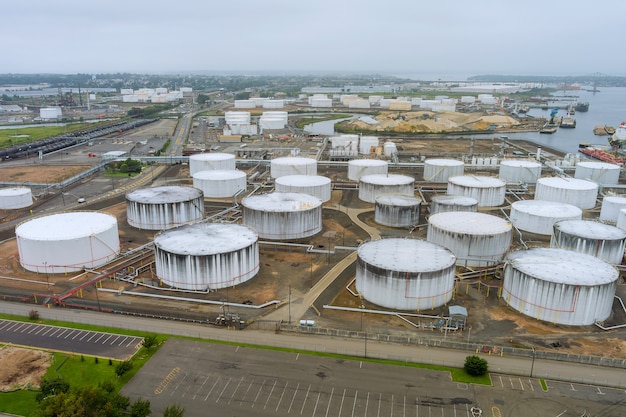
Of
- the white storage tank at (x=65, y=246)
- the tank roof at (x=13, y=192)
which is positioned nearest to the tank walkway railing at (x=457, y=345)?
the white storage tank at (x=65, y=246)

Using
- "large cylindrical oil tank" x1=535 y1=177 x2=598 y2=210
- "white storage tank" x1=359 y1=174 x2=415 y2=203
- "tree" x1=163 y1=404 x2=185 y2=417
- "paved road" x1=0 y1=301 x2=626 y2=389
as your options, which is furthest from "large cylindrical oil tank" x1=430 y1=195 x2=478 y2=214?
"tree" x1=163 y1=404 x2=185 y2=417

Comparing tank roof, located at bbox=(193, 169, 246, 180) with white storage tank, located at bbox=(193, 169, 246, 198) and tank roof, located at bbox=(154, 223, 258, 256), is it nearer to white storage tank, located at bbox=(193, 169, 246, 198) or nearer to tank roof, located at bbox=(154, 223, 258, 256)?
white storage tank, located at bbox=(193, 169, 246, 198)

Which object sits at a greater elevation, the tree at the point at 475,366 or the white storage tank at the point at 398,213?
the white storage tank at the point at 398,213

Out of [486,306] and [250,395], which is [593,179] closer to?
[486,306]

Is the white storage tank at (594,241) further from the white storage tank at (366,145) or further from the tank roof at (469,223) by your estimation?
the white storage tank at (366,145)

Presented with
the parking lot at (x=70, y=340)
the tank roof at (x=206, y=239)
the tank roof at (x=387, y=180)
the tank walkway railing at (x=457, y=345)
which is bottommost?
the parking lot at (x=70, y=340)

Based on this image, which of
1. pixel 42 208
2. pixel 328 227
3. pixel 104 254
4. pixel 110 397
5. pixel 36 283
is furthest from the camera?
pixel 42 208

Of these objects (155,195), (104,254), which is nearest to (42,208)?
(155,195)
